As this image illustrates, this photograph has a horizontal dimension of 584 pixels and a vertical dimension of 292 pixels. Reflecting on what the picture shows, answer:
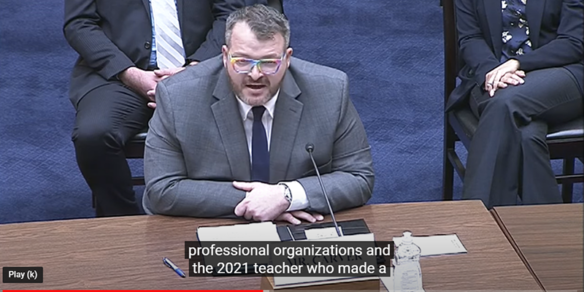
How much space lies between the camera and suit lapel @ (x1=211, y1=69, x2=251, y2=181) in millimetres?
2709

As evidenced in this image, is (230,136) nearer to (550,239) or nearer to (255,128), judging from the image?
(255,128)

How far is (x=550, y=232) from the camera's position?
241cm

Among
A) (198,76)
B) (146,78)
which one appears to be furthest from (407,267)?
(146,78)

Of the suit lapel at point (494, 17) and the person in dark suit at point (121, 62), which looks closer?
the person in dark suit at point (121, 62)

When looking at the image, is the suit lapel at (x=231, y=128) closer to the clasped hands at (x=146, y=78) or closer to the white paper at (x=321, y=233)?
the white paper at (x=321, y=233)

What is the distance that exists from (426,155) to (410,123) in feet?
1.00

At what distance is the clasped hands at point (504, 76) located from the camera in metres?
3.45

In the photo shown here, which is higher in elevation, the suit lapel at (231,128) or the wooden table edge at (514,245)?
the suit lapel at (231,128)

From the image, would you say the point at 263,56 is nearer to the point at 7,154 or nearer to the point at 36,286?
the point at 36,286

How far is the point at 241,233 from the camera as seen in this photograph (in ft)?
7.66

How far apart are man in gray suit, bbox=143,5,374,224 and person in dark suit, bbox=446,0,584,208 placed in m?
0.75

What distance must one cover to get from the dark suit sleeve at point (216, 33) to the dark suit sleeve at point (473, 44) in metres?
0.79

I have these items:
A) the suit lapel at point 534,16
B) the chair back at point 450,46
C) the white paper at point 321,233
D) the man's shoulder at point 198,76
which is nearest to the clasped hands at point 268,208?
the white paper at point 321,233

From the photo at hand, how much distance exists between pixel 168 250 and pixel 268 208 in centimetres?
30
